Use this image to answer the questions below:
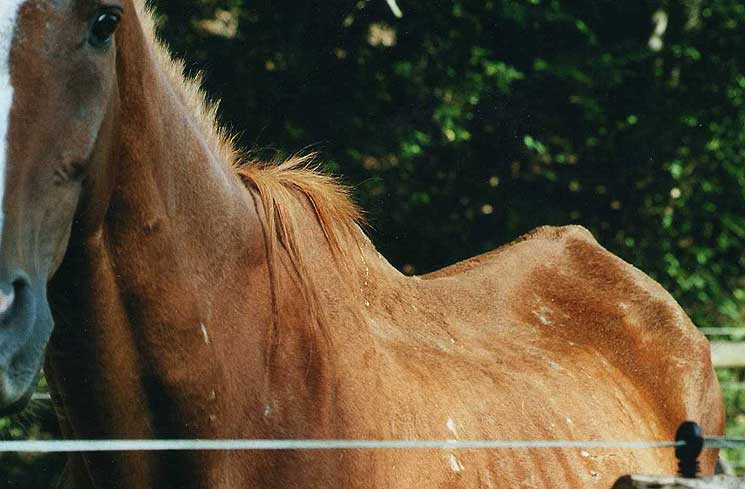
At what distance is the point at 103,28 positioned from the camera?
6.16 feet

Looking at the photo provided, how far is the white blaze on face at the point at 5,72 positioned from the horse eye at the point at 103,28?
15 centimetres

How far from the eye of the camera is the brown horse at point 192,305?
1777 millimetres

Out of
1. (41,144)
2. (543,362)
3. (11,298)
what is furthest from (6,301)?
(543,362)

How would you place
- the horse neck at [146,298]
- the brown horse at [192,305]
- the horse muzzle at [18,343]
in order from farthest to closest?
the horse neck at [146,298], the brown horse at [192,305], the horse muzzle at [18,343]

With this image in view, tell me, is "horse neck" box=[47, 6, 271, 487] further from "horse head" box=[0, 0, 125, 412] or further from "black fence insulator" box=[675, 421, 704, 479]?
"black fence insulator" box=[675, 421, 704, 479]

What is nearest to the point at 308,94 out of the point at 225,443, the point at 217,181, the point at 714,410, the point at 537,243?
the point at 537,243

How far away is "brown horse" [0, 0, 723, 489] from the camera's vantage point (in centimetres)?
178

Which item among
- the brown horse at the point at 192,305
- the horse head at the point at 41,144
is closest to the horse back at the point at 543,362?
the brown horse at the point at 192,305

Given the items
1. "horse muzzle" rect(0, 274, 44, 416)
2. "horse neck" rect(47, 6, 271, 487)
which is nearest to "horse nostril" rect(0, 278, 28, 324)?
"horse muzzle" rect(0, 274, 44, 416)

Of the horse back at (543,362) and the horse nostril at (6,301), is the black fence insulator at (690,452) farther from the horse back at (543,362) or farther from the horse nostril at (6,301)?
the horse nostril at (6,301)

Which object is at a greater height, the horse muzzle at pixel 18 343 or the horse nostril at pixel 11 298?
the horse nostril at pixel 11 298

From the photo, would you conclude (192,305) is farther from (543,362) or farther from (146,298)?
(543,362)

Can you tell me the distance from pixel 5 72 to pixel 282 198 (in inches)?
35.7

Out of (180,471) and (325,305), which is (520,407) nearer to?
(325,305)
